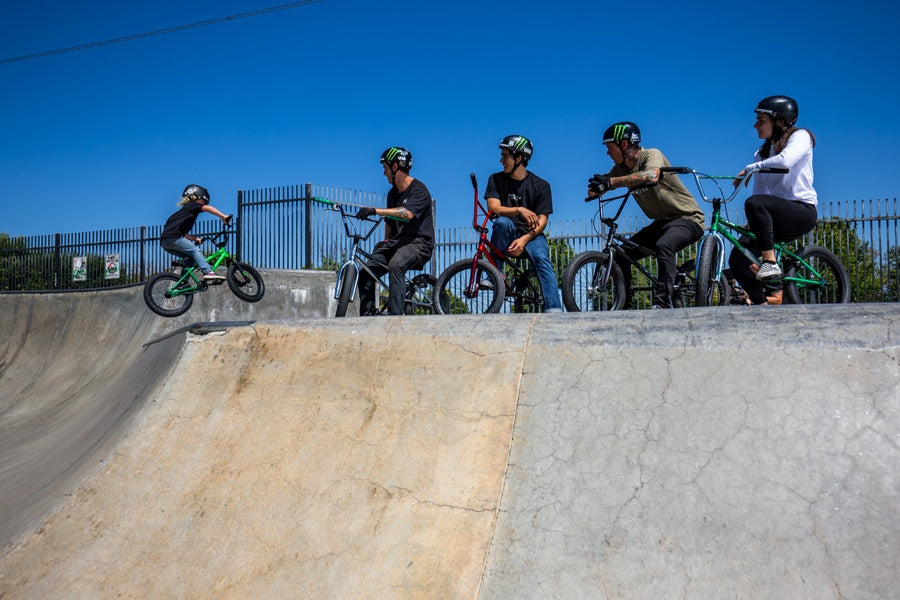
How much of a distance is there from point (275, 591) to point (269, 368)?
1729mm

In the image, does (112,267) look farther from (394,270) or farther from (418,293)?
(394,270)

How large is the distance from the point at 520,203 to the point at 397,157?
55.4 inches

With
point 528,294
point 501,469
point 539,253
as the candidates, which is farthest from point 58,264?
point 501,469

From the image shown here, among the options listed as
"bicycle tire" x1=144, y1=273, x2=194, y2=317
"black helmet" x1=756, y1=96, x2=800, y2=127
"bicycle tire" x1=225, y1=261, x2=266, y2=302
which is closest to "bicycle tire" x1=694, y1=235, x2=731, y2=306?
"black helmet" x1=756, y1=96, x2=800, y2=127

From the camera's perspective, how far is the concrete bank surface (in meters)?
2.72

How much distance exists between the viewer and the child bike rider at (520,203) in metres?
6.76

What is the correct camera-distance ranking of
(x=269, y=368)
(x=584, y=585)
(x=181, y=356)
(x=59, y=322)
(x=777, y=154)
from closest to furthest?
(x=584, y=585)
(x=269, y=368)
(x=181, y=356)
(x=777, y=154)
(x=59, y=322)

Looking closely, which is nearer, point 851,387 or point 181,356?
point 851,387

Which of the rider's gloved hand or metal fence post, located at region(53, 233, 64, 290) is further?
metal fence post, located at region(53, 233, 64, 290)

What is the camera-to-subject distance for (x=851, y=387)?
301 cm

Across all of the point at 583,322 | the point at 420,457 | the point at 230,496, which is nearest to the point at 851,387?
the point at 583,322

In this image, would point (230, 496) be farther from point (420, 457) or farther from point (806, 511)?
point (806, 511)

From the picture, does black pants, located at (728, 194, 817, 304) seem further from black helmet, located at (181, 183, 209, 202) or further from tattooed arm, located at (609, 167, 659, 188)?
black helmet, located at (181, 183, 209, 202)

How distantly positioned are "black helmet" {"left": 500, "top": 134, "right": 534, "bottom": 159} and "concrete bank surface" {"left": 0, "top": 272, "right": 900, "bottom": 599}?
292cm
